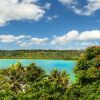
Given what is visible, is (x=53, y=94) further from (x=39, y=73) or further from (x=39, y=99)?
(x=39, y=73)

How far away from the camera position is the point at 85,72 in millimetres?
44562

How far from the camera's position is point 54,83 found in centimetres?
4038

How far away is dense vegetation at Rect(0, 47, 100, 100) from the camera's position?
3816 cm

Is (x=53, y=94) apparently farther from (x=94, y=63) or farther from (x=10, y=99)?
(x=94, y=63)

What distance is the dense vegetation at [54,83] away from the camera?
38156mm

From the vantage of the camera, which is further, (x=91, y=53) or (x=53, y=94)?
(x=91, y=53)

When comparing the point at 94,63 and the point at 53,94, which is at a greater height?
the point at 94,63

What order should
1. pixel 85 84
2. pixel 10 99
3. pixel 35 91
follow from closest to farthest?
pixel 10 99 < pixel 35 91 < pixel 85 84

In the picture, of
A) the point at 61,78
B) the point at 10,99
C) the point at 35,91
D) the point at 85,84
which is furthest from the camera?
the point at 61,78

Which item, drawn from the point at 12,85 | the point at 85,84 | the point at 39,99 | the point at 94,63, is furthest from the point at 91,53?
the point at 12,85

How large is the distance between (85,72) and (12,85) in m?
17.5

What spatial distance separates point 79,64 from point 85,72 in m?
2.13

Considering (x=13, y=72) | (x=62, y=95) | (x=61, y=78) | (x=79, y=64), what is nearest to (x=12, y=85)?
(x=13, y=72)

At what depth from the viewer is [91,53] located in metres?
46.7
